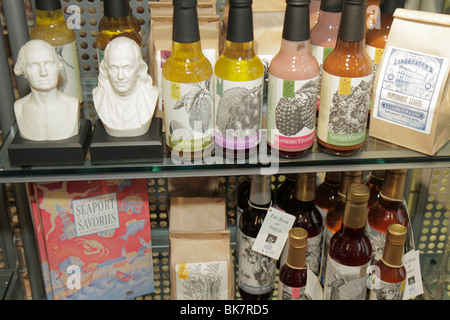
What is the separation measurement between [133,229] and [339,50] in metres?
0.70

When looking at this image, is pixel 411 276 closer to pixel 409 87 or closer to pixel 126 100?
pixel 409 87

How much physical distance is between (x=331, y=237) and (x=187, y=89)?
1.96 ft

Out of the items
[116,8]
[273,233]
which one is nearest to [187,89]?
[116,8]

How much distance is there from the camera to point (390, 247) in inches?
50.5

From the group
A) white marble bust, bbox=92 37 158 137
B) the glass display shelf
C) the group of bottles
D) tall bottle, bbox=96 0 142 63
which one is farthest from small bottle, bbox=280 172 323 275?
tall bottle, bbox=96 0 142 63

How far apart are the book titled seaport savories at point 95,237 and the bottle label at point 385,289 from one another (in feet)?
2.01

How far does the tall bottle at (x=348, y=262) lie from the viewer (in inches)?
51.1

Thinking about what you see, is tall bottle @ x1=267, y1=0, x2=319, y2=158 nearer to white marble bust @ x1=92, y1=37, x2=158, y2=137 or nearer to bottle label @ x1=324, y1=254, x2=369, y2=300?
white marble bust @ x1=92, y1=37, x2=158, y2=137

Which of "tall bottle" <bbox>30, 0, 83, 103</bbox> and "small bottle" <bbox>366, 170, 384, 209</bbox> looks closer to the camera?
"tall bottle" <bbox>30, 0, 83, 103</bbox>

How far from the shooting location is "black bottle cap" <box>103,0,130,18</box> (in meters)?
1.16

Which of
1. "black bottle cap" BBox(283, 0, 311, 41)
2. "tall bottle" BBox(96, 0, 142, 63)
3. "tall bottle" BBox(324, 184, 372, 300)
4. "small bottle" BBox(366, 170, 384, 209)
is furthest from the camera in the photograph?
"small bottle" BBox(366, 170, 384, 209)

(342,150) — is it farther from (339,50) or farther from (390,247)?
(390,247)

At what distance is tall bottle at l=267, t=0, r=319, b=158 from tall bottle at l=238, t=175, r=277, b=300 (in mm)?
237

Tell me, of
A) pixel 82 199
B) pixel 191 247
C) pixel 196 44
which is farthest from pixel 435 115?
pixel 82 199
